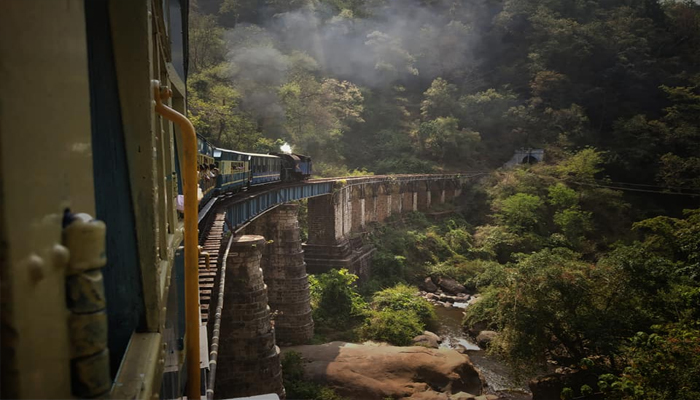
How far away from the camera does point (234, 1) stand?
4916 centimetres

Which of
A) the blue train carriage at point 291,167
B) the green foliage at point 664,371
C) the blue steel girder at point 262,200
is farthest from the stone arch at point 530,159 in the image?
the green foliage at point 664,371

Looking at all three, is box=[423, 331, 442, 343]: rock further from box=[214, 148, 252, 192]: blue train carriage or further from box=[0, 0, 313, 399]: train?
box=[0, 0, 313, 399]: train

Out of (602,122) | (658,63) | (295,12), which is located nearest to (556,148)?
(602,122)

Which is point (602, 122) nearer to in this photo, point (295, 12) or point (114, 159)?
point (295, 12)

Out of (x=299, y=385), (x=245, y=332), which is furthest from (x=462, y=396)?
(x=245, y=332)

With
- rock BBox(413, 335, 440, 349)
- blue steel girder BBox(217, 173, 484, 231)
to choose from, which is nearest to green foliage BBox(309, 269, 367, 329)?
rock BBox(413, 335, 440, 349)

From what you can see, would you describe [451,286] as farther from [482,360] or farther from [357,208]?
[482,360]

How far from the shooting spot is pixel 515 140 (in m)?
45.7

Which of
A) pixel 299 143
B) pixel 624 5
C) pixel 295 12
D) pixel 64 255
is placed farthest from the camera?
pixel 624 5

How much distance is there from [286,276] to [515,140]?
3492 centimetres

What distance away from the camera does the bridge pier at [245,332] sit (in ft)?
34.3

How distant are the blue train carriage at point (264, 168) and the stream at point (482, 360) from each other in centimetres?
915

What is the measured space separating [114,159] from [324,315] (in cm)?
1795

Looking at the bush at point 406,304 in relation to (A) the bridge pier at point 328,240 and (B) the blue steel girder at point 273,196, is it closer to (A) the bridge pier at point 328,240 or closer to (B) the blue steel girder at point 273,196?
(A) the bridge pier at point 328,240
